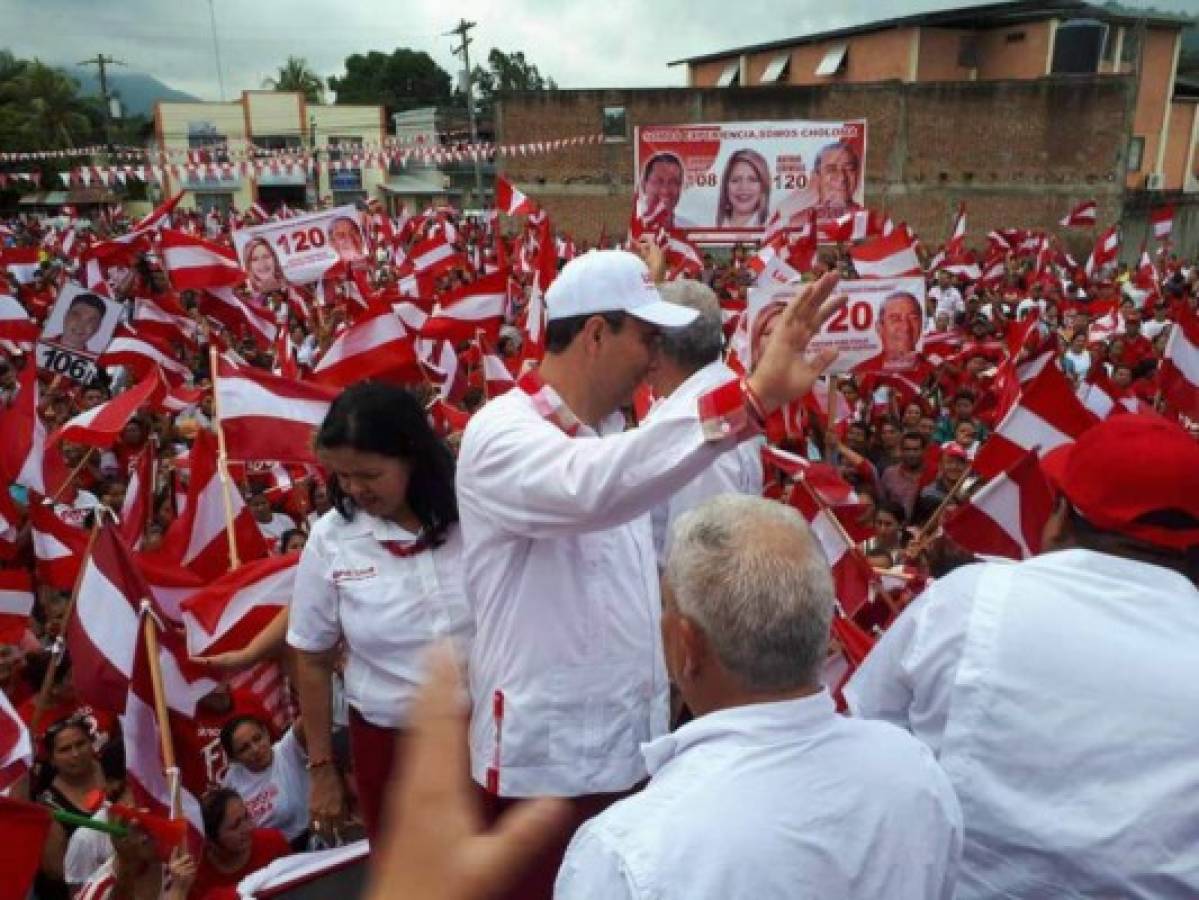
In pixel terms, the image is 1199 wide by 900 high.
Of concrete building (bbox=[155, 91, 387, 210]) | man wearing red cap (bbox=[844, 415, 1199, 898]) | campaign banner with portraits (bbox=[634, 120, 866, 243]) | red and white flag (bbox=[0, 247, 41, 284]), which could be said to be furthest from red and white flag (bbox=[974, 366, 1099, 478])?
concrete building (bbox=[155, 91, 387, 210])

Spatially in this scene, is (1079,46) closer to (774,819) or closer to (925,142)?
(925,142)

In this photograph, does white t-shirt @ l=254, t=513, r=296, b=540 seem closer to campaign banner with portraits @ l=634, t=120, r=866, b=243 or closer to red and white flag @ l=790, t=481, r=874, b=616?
red and white flag @ l=790, t=481, r=874, b=616

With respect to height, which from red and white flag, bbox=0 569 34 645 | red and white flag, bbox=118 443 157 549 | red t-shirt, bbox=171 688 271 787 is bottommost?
red t-shirt, bbox=171 688 271 787

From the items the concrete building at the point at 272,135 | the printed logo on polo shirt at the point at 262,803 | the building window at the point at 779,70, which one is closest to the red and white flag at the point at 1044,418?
the printed logo on polo shirt at the point at 262,803

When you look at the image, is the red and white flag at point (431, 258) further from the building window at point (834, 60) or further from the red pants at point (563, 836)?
the building window at point (834, 60)

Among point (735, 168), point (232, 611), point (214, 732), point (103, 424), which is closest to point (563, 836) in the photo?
point (232, 611)

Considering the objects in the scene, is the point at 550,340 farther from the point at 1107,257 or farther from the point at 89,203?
the point at 89,203

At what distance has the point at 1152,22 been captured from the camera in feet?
119

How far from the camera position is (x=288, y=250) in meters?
10.6

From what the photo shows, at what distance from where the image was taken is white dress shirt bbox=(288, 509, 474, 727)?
262 cm

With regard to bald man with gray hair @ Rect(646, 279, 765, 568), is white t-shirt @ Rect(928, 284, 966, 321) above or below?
below

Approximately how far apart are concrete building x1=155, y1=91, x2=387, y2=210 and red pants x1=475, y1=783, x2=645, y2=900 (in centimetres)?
5786

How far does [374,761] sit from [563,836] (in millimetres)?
726

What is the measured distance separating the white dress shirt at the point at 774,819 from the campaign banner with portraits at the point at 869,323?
4247 mm
